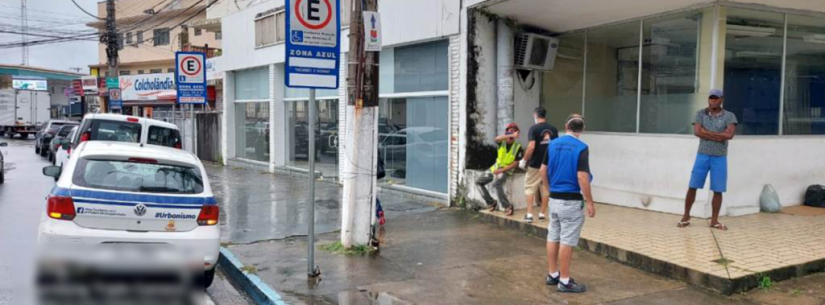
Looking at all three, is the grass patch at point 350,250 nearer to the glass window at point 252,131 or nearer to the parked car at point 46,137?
the glass window at point 252,131

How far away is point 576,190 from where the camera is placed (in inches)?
223

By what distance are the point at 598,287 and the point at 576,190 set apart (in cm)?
106

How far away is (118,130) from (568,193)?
9842 mm

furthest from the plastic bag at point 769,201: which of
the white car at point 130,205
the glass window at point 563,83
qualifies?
the white car at point 130,205

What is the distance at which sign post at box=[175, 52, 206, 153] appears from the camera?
39.9 ft

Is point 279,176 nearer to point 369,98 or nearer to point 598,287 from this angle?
point 369,98

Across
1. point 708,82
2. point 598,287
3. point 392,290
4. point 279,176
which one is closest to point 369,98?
point 392,290

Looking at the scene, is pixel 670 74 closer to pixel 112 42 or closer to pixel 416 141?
pixel 416 141

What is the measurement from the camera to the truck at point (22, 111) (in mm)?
41312

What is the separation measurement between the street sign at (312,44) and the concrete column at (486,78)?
436cm

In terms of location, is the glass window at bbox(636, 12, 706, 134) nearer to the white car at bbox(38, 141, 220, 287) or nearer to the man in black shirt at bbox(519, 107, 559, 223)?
the man in black shirt at bbox(519, 107, 559, 223)

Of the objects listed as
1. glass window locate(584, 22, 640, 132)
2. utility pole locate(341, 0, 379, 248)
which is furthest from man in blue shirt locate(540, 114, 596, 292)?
glass window locate(584, 22, 640, 132)

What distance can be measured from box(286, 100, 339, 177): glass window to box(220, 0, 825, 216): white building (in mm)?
2560

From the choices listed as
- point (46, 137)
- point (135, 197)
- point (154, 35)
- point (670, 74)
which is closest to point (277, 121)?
point (670, 74)
